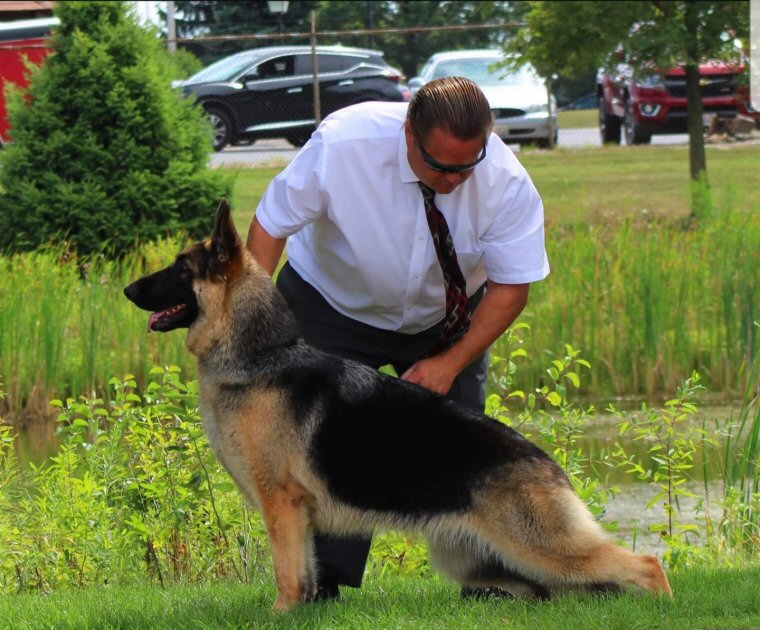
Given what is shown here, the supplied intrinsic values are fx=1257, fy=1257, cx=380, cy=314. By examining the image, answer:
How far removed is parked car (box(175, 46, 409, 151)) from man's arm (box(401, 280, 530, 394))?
17.0 m

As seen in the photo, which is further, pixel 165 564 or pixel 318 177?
pixel 165 564

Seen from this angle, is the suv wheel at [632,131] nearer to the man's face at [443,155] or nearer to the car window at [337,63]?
the car window at [337,63]

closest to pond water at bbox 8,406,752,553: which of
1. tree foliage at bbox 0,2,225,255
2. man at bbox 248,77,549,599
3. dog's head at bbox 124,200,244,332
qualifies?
man at bbox 248,77,549,599

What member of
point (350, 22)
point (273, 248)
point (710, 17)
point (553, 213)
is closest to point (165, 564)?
point (273, 248)

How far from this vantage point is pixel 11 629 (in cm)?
457

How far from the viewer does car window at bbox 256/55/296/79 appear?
21.9 metres

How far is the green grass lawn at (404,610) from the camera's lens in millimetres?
4344

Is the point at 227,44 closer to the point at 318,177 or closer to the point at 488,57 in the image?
the point at 488,57

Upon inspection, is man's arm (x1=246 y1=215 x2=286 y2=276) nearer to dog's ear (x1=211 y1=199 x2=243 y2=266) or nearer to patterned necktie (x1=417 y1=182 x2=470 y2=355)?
dog's ear (x1=211 y1=199 x2=243 y2=266)

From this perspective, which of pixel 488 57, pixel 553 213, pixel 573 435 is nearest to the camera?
pixel 573 435

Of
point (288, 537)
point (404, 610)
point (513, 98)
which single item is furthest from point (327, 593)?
point (513, 98)

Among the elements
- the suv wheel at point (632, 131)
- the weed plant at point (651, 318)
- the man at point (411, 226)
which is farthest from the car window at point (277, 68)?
the man at point (411, 226)

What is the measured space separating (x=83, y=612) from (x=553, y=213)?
10478 millimetres

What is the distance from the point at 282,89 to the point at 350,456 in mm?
17941
